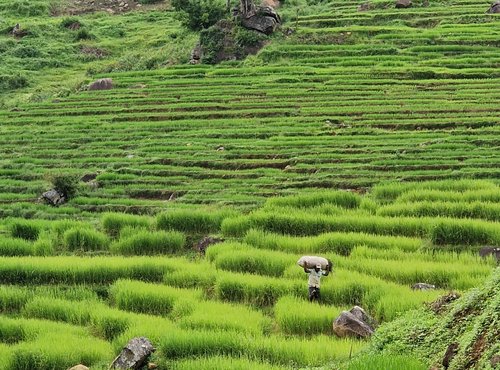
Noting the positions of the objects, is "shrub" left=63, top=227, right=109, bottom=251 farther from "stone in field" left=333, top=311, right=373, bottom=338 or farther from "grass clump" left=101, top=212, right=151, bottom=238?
"stone in field" left=333, top=311, right=373, bottom=338

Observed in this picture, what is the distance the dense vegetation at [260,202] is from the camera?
7.54 m

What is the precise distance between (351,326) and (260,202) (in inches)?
295

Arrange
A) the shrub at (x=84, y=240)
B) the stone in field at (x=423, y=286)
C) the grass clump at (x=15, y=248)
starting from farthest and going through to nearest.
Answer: the shrub at (x=84, y=240)
the grass clump at (x=15, y=248)
the stone in field at (x=423, y=286)

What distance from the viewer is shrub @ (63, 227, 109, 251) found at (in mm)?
12805

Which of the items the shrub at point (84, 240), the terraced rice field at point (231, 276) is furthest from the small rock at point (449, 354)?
the shrub at point (84, 240)

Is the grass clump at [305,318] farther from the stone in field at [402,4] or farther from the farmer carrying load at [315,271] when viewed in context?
the stone in field at [402,4]

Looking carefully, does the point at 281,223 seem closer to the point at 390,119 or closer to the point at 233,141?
the point at 233,141

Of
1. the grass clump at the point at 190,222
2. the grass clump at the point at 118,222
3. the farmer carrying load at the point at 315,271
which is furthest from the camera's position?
the grass clump at the point at 118,222

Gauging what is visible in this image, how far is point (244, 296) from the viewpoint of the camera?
30.7ft

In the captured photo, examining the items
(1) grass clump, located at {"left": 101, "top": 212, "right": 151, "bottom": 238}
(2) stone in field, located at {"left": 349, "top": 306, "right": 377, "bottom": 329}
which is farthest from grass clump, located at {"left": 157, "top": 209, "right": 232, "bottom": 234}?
(2) stone in field, located at {"left": 349, "top": 306, "right": 377, "bottom": 329}

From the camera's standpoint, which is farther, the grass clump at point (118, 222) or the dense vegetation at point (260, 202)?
the grass clump at point (118, 222)

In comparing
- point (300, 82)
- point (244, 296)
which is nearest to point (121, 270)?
point (244, 296)

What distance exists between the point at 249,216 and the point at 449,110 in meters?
13.4

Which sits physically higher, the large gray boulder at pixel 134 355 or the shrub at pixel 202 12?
the shrub at pixel 202 12
